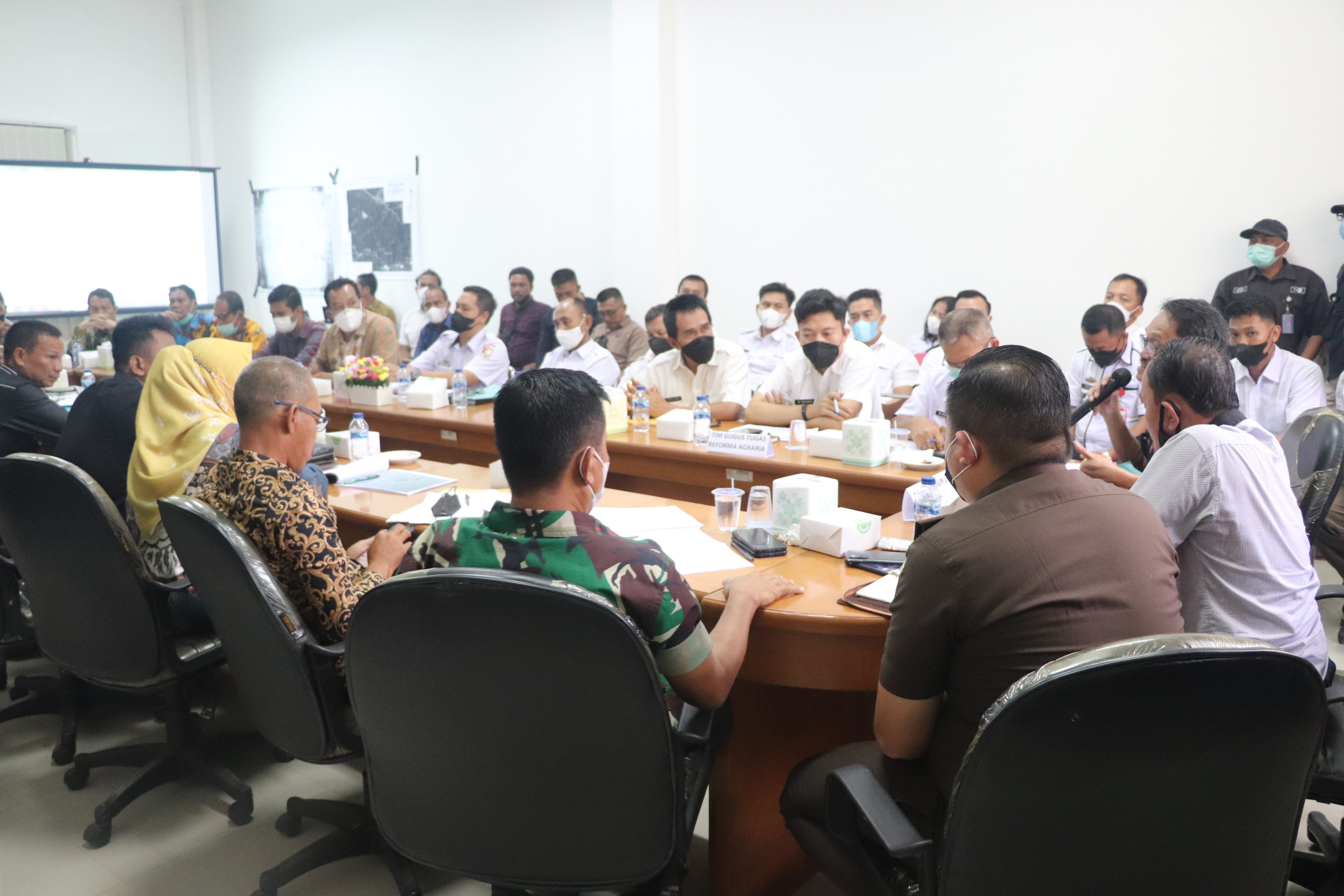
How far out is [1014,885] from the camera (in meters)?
1.15

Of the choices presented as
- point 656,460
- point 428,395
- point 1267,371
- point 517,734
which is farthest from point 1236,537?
point 428,395

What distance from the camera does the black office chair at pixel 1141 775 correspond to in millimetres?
1035

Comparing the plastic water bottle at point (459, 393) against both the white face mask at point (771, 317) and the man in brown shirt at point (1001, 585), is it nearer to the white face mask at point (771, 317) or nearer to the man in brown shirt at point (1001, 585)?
the white face mask at point (771, 317)

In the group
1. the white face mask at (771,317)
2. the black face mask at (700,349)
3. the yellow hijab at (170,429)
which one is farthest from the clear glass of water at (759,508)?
the white face mask at (771,317)

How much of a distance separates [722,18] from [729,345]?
3642 millimetres

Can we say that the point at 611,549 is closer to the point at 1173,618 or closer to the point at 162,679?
the point at 1173,618

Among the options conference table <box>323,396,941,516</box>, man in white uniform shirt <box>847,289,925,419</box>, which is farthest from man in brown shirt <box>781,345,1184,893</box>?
man in white uniform shirt <box>847,289,925,419</box>

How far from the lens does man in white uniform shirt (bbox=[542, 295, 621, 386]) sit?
5.80 metres

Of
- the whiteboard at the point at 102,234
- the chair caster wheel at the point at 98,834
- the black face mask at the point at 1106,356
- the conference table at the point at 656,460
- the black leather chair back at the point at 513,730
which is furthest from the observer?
the whiteboard at the point at 102,234

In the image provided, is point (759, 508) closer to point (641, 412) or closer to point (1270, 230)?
point (641, 412)

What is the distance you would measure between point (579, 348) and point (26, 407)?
119 inches

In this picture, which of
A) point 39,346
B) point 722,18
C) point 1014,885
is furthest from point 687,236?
point 1014,885

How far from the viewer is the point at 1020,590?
1312 millimetres

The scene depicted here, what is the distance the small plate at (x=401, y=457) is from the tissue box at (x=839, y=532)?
1.63 m
